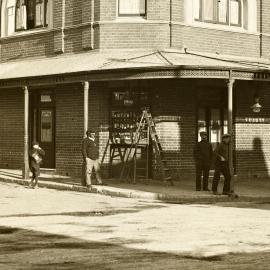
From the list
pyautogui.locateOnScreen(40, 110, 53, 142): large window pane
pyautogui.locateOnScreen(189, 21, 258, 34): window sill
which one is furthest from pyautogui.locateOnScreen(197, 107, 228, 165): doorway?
pyautogui.locateOnScreen(40, 110, 53, 142): large window pane

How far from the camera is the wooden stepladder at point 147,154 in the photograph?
21219 mm

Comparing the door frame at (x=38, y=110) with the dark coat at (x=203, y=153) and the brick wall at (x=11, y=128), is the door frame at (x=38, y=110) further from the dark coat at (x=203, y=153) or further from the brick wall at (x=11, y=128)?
the dark coat at (x=203, y=153)

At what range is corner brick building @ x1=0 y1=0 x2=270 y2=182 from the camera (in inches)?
894

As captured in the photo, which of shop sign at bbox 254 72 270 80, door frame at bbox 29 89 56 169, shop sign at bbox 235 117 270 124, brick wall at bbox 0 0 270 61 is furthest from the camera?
door frame at bbox 29 89 56 169

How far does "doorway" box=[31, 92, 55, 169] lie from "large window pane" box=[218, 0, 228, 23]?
20.1ft

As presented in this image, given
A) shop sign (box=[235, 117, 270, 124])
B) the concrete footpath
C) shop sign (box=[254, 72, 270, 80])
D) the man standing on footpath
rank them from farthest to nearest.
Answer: shop sign (box=[235, 117, 270, 124]) < shop sign (box=[254, 72, 270, 80]) < the man standing on footpath < the concrete footpath

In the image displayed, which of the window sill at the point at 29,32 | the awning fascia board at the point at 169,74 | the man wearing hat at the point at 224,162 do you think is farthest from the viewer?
the window sill at the point at 29,32

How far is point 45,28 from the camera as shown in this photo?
25.0 m

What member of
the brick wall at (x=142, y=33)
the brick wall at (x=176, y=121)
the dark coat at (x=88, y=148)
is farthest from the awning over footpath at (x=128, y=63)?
the dark coat at (x=88, y=148)

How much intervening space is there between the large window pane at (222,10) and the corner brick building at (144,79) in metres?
0.03

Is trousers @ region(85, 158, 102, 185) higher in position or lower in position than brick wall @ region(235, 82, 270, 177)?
lower

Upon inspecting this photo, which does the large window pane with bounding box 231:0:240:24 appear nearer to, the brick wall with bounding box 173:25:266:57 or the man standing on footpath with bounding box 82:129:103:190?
the brick wall with bounding box 173:25:266:57

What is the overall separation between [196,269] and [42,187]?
13.2m

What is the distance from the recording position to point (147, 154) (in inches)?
882
